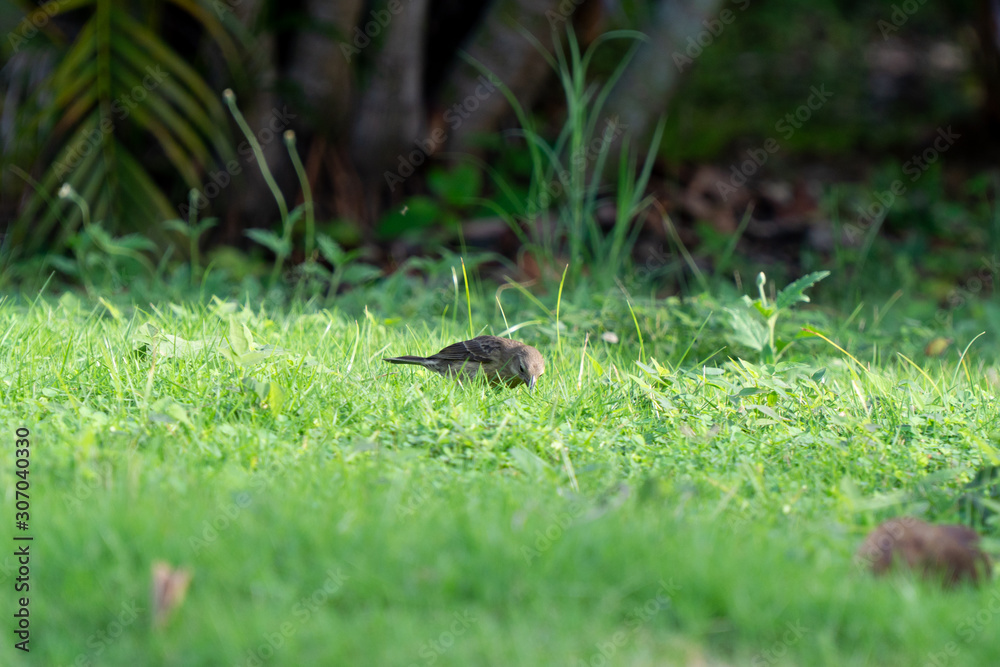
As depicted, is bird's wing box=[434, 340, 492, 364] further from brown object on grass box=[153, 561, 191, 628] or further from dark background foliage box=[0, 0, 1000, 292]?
brown object on grass box=[153, 561, 191, 628]

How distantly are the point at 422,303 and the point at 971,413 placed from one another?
2.66 metres

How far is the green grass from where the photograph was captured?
1918 millimetres

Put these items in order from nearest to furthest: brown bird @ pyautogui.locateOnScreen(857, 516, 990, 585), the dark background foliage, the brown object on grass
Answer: the brown object on grass, brown bird @ pyautogui.locateOnScreen(857, 516, 990, 585), the dark background foliage

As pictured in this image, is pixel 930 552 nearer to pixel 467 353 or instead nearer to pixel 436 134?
pixel 467 353

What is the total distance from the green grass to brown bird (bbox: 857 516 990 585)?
6cm

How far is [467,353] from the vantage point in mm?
3518

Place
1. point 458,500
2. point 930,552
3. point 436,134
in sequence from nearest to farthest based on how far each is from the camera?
point 930,552 < point 458,500 < point 436,134

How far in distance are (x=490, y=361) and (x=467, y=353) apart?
0.09 m

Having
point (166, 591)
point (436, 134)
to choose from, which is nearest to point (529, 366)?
point (166, 591)

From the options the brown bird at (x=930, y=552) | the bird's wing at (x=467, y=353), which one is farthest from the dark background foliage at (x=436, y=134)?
the brown bird at (x=930, y=552)

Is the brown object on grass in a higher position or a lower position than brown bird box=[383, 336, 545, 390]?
higher

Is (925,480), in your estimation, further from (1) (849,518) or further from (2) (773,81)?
(2) (773,81)

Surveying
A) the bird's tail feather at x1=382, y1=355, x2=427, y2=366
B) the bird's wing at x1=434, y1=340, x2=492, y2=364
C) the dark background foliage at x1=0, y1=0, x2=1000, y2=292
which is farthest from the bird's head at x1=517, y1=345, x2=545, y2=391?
the dark background foliage at x1=0, y1=0, x2=1000, y2=292

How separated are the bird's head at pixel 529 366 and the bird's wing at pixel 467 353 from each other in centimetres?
13
